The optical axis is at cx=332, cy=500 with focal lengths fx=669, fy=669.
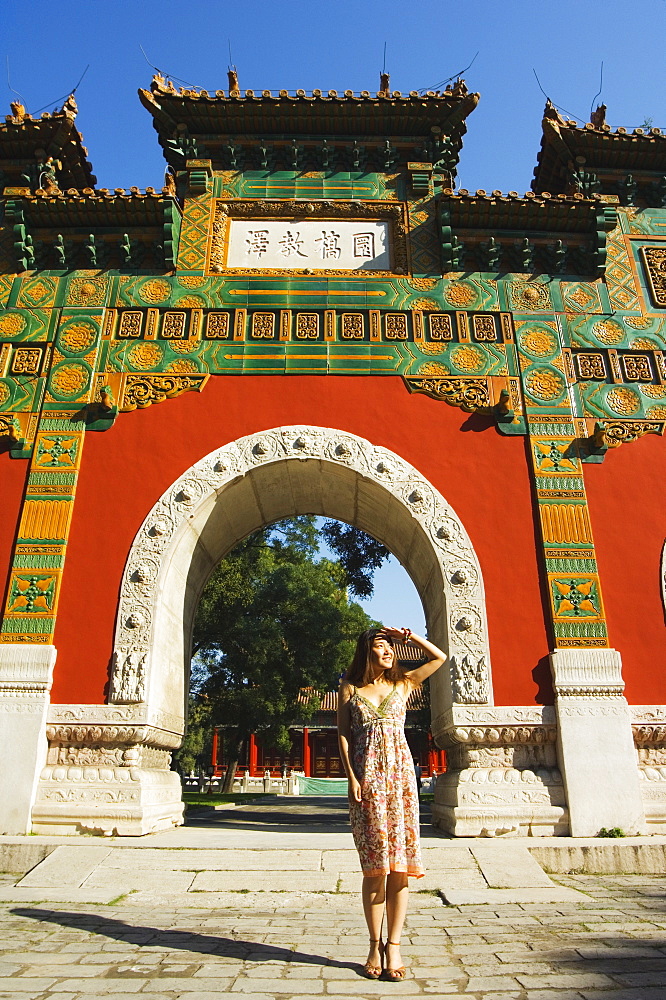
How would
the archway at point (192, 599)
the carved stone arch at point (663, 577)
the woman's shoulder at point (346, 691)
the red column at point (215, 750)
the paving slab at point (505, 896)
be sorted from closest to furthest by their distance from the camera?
1. the woman's shoulder at point (346, 691)
2. the paving slab at point (505, 896)
3. the archway at point (192, 599)
4. the carved stone arch at point (663, 577)
5. the red column at point (215, 750)

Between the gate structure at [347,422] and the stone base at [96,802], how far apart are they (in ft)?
0.08

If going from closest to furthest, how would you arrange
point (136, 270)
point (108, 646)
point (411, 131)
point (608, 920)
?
point (608, 920), point (108, 646), point (136, 270), point (411, 131)

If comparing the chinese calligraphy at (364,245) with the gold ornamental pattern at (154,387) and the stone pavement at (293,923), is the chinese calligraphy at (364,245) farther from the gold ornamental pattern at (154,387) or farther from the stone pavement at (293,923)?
the stone pavement at (293,923)

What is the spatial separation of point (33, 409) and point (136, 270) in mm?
2145

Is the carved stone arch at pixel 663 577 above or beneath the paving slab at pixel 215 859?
above

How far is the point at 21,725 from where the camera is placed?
5984 mm

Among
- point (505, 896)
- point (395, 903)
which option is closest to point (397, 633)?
point (395, 903)

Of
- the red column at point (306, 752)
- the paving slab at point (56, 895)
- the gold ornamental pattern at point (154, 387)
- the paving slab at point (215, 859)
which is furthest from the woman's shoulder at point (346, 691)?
the red column at point (306, 752)

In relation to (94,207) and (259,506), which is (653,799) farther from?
(94,207)

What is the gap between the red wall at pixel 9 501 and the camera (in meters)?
6.73

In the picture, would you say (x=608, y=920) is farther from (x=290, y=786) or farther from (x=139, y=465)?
(x=290, y=786)

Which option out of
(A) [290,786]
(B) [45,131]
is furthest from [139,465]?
(A) [290,786]

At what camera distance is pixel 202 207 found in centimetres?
847

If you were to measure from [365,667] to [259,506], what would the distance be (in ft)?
16.6
